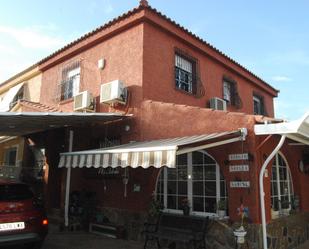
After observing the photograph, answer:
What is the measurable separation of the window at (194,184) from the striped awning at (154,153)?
6.32 ft

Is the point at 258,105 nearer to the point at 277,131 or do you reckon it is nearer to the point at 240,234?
the point at 277,131

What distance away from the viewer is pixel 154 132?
13797 millimetres

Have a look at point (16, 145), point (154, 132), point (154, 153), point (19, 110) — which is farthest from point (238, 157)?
A: point (16, 145)

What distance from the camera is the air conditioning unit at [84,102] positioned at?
53.6 feet

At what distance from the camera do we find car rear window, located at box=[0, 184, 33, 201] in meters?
10.2

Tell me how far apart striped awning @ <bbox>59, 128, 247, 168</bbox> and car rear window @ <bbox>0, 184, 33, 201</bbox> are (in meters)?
2.07

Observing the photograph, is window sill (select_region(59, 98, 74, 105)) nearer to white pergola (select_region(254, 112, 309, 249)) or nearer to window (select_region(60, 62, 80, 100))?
window (select_region(60, 62, 80, 100))

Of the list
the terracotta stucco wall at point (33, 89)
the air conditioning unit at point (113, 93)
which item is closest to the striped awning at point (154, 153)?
the air conditioning unit at point (113, 93)

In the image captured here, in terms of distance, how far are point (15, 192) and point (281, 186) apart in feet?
33.4

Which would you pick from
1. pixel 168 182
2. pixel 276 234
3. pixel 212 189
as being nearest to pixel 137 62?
pixel 168 182

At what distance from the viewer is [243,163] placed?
10.8 metres

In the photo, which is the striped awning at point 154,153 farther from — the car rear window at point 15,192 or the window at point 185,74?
the window at point 185,74

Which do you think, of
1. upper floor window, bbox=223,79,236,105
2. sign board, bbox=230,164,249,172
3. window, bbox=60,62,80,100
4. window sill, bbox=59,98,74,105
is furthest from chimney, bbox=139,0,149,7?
sign board, bbox=230,164,249,172

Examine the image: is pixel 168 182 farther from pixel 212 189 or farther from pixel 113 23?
pixel 113 23
